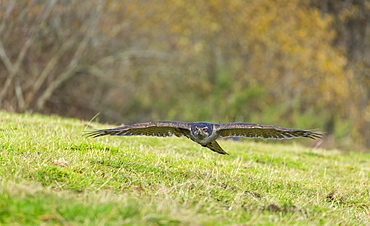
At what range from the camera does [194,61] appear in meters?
24.0

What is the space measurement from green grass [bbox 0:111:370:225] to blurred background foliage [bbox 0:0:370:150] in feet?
39.7

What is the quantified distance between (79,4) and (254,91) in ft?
29.2

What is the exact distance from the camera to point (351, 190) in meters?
7.11

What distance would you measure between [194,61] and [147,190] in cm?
1947

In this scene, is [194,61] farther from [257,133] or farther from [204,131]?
[204,131]

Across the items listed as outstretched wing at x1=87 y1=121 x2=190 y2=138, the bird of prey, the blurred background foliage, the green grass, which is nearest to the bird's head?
the bird of prey

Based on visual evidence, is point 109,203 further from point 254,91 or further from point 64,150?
point 254,91

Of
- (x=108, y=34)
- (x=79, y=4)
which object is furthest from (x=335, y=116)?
(x=79, y=4)

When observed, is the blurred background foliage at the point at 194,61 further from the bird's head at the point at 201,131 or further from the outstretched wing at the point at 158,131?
the bird's head at the point at 201,131

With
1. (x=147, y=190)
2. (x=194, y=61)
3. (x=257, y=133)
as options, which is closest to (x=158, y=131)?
(x=257, y=133)

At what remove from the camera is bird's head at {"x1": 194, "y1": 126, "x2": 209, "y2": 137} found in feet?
19.4

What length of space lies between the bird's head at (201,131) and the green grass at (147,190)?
526 mm

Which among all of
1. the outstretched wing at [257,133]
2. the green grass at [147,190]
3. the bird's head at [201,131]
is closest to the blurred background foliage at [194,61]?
the green grass at [147,190]

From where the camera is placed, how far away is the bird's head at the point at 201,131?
590cm
